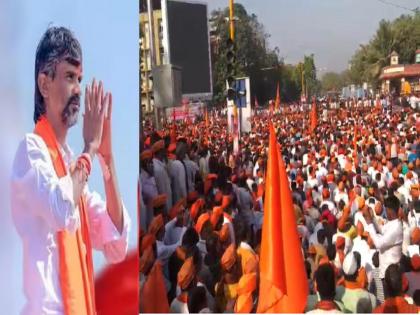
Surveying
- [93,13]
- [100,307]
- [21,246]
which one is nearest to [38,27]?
[93,13]

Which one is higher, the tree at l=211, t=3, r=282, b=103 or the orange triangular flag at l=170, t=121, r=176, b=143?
the tree at l=211, t=3, r=282, b=103

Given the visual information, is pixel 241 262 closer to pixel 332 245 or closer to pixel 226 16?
pixel 332 245

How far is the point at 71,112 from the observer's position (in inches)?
90.1

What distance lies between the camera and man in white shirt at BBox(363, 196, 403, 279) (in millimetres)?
2768

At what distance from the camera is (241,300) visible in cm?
283

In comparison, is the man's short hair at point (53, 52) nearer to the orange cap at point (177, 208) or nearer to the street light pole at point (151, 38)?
the street light pole at point (151, 38)

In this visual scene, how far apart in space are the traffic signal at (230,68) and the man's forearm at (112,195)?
2.99 feet

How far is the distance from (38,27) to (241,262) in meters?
1.43

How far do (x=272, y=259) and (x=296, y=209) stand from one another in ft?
0.90

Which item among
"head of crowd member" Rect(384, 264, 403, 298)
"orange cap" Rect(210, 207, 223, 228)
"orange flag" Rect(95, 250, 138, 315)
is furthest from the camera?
"orange cap" Rect(210, 207, 223, 228)

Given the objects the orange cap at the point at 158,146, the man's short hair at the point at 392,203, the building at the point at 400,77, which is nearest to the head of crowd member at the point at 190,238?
the orange cap at the point at 158,146

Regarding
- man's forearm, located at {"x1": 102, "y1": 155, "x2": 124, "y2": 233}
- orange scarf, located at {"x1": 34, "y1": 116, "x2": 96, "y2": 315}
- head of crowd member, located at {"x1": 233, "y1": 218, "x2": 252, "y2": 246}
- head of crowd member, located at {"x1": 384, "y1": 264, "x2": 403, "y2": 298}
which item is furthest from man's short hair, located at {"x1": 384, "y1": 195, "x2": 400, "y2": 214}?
orange scarf, located at {"x1": 34, "y1": 116, "x2": 96, "y2": 315}

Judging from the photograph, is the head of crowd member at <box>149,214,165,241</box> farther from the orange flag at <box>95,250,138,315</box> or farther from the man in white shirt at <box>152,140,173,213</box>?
the orange flag at <box>95,250,138,315</box>

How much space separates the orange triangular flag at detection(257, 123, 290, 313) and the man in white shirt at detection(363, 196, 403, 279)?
1.43 feet
